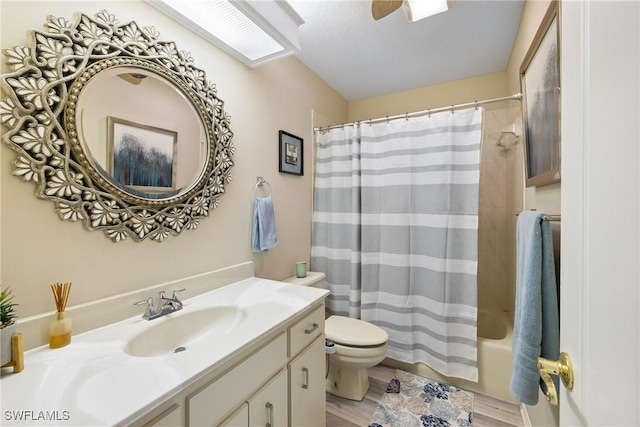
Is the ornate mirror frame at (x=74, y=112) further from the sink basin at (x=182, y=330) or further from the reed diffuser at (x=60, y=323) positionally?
the sink basin at (x=182, y=330)

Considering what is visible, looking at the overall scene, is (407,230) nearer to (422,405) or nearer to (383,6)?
(422,405)

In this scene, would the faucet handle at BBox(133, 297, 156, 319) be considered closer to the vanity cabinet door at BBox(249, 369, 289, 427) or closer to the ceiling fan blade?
the vanity cabinet door at BBox(249, 369, 289, 427)

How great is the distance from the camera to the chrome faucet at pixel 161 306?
3.36 feet

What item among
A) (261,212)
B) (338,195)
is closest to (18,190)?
(261,212)

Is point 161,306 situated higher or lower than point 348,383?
higher

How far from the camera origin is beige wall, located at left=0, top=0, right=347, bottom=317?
779 mm

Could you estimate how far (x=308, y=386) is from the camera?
3.83 ft

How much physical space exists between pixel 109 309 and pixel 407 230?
1749 mm

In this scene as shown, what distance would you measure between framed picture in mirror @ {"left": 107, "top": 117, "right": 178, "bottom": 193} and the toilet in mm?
1110

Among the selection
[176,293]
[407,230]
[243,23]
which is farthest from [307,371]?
[243,23]

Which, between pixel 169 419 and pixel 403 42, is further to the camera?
pixel 403 42

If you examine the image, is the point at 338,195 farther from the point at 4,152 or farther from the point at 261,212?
the point at 4,152

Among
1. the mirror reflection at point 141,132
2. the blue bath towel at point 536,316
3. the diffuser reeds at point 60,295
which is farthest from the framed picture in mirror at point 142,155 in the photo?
the blue bath towel at point 536,316

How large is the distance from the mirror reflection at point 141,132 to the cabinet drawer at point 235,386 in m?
0.80
